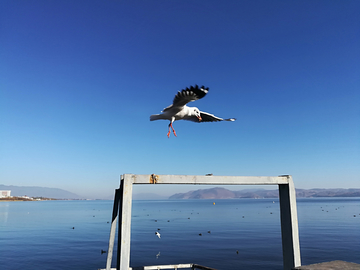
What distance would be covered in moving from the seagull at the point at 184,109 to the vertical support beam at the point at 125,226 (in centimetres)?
432

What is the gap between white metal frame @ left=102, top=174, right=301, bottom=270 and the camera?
165 inches

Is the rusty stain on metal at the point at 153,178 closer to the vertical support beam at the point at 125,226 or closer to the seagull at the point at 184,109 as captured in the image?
the vertical support beam at the point at 125,226

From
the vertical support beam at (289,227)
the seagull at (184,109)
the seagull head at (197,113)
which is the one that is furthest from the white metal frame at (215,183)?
the seagull head at (197,113)

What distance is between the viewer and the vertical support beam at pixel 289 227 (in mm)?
4859

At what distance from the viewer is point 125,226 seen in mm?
4211

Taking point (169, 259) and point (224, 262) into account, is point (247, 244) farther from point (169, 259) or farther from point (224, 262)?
point (169, 259)

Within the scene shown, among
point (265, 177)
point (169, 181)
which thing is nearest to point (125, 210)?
point (169, 181)

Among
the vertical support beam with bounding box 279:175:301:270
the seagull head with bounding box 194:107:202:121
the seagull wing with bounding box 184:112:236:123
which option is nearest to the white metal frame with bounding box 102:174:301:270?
the vertical support beam with bounding box 279:175:301:270

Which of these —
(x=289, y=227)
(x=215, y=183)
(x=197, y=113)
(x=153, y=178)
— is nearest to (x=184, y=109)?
(x=197, y=113)

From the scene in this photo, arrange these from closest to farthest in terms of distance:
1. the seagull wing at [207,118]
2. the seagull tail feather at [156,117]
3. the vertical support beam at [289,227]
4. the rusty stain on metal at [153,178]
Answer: the rusty stain on metal at [153,178]
the vertical support beam at [289,227]
the seagull tail feather at [156,117]
the seagull wing at [207,118]

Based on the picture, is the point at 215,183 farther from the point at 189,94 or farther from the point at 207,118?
the point at 207,118

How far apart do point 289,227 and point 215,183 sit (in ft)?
5.48

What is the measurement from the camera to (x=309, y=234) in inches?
1726

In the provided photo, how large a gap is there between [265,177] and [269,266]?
2369 cm
